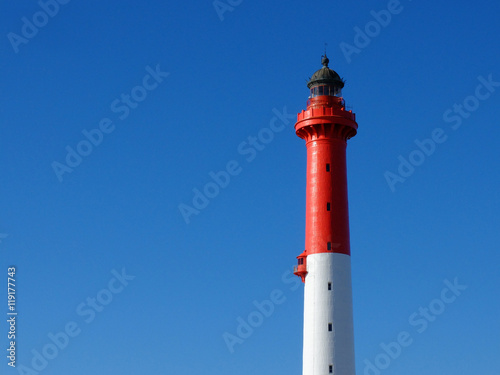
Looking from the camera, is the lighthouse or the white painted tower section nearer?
the white painted tower section

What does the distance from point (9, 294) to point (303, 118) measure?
24.6 meters

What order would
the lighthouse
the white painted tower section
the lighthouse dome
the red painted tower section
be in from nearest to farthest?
the white painted tower section → the lighthouse → the red painted tower section → the lighthouse dome

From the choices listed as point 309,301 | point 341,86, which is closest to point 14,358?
point 309,301

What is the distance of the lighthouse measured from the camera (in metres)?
73.8

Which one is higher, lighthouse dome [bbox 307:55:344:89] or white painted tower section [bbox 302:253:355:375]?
lighthouse dome [bbox 307:55:344:89]

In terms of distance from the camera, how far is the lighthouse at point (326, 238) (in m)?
73.8

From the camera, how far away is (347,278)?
75.5m

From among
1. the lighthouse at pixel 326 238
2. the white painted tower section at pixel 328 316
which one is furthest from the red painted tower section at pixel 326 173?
the white painted tower section at pixel 328 316

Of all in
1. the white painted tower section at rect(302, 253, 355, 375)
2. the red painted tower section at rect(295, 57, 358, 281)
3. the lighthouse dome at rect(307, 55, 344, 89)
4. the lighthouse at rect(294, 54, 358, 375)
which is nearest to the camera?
the white painted tower section at rect(302, 253, 355, 375)

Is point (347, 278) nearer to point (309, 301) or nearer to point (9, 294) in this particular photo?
point (309, 301)

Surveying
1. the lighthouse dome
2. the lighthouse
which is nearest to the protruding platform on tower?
the lighthouse

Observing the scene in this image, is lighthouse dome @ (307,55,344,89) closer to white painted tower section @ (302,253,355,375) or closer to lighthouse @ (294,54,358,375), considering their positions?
lighthouse @ (294,54,358,375)

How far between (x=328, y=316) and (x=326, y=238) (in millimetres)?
5567

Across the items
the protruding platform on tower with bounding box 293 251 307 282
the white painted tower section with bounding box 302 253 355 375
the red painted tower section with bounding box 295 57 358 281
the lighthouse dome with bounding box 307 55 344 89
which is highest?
the lighthouse dome with bounding box 307 55 344 89
